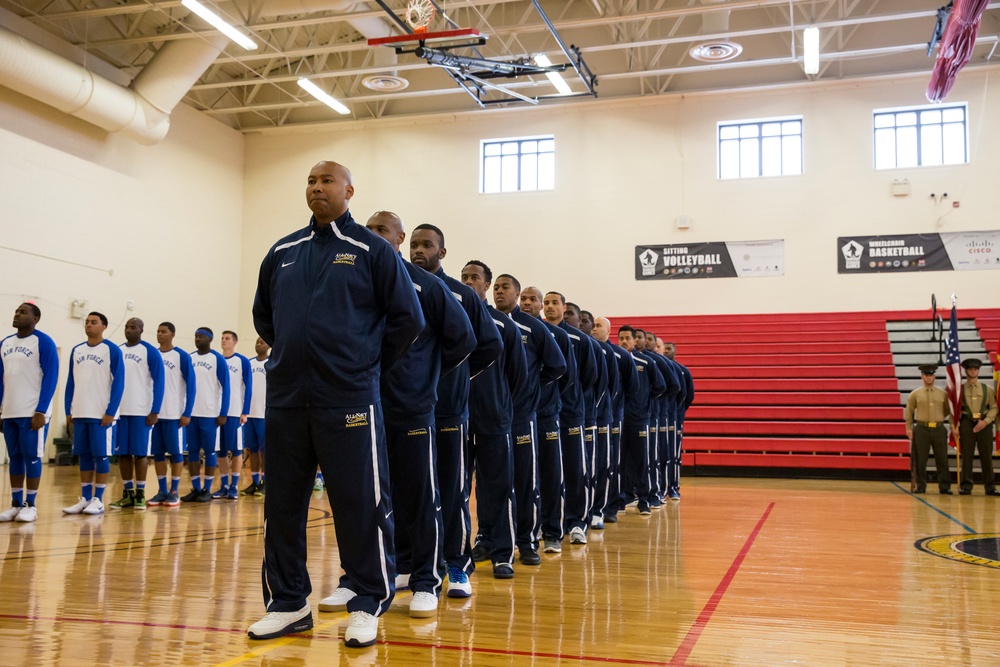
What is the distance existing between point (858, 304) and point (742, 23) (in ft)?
18.5

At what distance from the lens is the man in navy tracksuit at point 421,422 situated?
3.92 meters

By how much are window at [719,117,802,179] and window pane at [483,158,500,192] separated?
4505 mm

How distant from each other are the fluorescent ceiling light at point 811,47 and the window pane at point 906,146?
3.64 m

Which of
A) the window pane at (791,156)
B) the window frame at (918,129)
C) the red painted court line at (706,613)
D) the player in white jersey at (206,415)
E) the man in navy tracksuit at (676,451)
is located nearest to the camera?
the red painted court line at (706,613)

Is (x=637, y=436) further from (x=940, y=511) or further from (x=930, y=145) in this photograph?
(x=930, y=145)

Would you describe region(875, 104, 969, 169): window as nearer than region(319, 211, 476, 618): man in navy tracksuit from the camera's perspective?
No

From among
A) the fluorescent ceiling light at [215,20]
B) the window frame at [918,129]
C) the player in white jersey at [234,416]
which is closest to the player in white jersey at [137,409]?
the player in white jersey at [234,416]

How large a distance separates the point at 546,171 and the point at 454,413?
14.6 meters

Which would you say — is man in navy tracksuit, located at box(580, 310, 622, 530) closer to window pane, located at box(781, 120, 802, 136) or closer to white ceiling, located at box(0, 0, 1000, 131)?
white ceiling, located at box(0, 0, 1000, 131)

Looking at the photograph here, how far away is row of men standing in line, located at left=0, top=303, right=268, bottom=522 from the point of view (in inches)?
275

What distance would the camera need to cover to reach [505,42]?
17156 millimetres

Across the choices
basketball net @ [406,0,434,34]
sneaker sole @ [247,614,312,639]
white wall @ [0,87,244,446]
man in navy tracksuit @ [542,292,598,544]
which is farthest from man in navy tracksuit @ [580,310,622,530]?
white wall @ [0,87,244,446]

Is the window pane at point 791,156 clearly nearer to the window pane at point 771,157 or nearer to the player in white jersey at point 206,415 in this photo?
the window pane at point 771,157

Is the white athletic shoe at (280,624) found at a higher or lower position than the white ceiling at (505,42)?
lower
